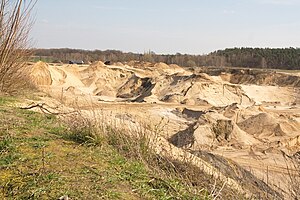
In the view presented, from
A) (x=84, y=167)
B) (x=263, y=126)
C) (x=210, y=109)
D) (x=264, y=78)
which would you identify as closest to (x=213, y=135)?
(x=263, y=126)

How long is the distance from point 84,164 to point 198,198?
1.46 metres

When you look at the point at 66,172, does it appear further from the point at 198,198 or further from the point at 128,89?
the point at 128,89

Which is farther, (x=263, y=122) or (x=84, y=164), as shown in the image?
(x=263, y=122)

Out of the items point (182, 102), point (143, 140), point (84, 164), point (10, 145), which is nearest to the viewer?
point (84, 164)

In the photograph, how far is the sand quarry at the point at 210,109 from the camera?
36.9 ft

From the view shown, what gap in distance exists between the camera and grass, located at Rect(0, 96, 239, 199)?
403cm

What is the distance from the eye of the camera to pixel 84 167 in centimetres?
481

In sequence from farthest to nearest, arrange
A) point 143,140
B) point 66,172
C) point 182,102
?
point 182,102 < point 143,140 < point 66,172

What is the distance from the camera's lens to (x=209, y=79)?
35844mm

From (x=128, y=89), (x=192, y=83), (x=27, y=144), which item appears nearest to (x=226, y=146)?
(x=27, y=144)

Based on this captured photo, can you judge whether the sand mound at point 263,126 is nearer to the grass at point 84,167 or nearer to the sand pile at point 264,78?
the grass at point 84,167

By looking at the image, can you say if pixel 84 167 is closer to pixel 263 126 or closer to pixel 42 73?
pixel 263 126

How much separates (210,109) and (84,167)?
69.0 ft

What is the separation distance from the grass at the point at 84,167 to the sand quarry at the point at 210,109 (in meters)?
1.16
